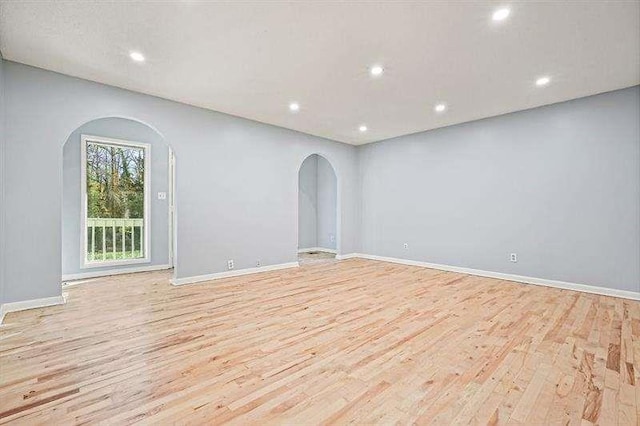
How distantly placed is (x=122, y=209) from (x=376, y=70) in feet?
16.8

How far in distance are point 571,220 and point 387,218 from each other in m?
3.27

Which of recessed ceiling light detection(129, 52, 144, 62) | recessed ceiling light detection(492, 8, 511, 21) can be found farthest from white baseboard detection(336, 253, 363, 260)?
recessed ceiling light detection(492, 8, 511, 21)

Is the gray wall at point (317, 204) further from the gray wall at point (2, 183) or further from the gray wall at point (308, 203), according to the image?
the gray wall at point (2, 183)

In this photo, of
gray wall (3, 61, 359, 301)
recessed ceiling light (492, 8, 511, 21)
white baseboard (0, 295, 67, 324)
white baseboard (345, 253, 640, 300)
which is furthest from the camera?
white baseboard (345, 253, 640, 300)

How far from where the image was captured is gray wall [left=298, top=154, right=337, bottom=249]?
8578 mm

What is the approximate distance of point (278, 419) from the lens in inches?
63.0

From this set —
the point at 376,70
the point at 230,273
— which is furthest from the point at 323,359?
the point at 230,273

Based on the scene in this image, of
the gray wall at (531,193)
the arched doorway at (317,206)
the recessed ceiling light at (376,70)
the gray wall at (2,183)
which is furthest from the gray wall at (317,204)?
the gray wall at (2,183)

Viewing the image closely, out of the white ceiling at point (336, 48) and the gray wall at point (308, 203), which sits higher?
the white ceiling at point (336, 48)

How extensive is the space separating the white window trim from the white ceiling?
181 centimetres

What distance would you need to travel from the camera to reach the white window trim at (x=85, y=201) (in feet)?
16.7

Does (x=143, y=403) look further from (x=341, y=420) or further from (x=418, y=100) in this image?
(x=418, y=100)

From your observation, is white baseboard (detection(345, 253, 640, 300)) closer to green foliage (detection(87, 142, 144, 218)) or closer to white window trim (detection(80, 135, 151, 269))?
white window trim (detection(80, 135, 151, 269))

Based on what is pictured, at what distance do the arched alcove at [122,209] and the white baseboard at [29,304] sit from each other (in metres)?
1.61
